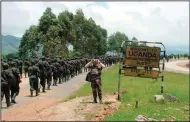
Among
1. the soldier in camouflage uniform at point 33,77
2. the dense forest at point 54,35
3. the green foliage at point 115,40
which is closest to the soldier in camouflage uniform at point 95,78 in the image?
the soldier in camouflage uniform at point 33,77

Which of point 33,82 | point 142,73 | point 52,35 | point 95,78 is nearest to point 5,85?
point 95,78

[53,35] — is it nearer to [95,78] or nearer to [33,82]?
[33,82]

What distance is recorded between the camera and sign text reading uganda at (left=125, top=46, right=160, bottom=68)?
19.0 metres

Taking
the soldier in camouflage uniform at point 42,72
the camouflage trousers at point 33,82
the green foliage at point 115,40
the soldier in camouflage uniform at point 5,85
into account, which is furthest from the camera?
the green foliage at point 115,40

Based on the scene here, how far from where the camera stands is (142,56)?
19.1 meters

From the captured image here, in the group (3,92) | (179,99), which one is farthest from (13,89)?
(179,99)

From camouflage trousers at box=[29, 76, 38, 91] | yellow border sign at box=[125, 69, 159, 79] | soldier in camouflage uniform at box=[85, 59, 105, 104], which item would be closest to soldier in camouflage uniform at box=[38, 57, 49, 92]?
camouflage trousers at box=[29, 76, 38, 91]

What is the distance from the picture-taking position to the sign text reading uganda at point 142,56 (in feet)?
62.4

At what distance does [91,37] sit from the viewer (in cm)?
8919

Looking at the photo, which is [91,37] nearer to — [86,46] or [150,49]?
[86,46]

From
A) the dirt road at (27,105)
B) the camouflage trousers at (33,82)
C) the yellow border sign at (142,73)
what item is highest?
the yellow border sign at (142,73)

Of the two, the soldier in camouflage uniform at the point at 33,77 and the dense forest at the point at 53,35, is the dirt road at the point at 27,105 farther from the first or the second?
the dense forest at the point at 53,35

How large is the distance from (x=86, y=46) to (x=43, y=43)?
2651cm

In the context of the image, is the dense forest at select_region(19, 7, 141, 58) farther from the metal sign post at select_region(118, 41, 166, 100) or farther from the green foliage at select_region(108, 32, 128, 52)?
the metal sign post at select_region(118, 41, 166, 100)
